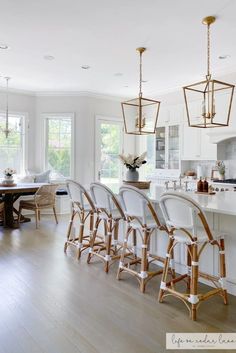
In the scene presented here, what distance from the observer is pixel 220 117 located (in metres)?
5.62

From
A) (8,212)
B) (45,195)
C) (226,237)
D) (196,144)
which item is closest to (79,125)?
(45,195)

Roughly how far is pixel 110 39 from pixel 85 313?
133 inches

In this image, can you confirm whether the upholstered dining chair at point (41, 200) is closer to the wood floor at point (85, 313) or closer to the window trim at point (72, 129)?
the window trim at point (72, 129)

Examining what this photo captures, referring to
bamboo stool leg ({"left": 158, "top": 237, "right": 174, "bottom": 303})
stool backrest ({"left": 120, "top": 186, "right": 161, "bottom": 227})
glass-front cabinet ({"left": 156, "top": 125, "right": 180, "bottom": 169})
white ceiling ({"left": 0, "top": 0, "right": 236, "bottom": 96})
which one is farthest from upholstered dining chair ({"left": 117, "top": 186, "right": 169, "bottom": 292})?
glass-front cabinet ({"left": 156, "top": 125, "right": 180, "bottom": 169})

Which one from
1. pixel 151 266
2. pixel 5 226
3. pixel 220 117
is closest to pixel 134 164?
pixel 151 266

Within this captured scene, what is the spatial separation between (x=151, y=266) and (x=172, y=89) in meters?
4.58

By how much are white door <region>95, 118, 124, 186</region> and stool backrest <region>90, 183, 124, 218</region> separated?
3797 millimetres

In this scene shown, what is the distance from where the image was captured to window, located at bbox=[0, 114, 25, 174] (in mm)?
6828

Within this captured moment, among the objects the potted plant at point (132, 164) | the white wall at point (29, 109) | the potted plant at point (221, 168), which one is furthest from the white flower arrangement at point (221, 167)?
the white wall at point (29, 109)

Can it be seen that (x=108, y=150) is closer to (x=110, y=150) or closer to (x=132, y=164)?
(x=110, y=150)

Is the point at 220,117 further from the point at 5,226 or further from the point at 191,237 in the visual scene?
the point at 5,226

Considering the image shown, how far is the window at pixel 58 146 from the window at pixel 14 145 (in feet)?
1.83

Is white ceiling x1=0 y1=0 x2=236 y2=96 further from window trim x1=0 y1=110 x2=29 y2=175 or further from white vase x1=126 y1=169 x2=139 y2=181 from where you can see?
white vase x1=126 y1=169 x2=139 y2=181

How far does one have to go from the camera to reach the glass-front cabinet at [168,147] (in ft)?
22.1
